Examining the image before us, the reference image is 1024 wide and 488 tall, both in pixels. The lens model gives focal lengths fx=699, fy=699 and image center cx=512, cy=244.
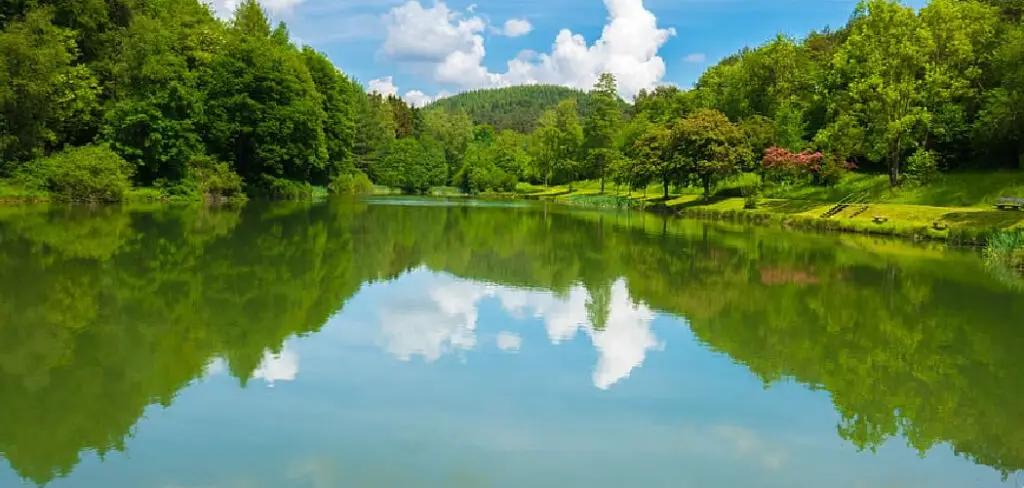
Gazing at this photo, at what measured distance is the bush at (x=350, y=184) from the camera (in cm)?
7286

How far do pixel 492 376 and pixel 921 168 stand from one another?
130ft

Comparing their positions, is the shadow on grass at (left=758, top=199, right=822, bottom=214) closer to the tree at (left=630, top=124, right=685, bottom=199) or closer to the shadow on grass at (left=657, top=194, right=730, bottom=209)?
the shadow on grass at (left=657, top=194, right=730, bottom=209)

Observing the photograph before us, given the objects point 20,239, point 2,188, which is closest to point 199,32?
point 2,188

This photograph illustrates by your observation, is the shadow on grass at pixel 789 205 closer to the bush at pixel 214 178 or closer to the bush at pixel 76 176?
the bush at pixel 214 178

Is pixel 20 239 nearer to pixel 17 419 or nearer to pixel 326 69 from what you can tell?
pixel 17 419

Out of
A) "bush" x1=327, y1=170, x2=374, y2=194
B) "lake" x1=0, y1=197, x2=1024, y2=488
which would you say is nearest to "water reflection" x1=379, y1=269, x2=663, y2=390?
"lake" x1=0, y1=197, x2=1024, y2=488

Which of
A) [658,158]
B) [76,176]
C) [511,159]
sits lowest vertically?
[76,176]

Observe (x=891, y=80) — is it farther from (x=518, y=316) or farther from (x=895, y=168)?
(x=518, y=316)

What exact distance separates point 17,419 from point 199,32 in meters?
56.3

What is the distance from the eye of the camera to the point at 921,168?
3975 cm

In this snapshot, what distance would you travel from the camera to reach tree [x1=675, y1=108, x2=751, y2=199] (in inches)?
1918

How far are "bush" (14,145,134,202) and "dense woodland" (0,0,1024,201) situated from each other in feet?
0.34

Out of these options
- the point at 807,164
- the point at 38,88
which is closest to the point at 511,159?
the point at 807,164

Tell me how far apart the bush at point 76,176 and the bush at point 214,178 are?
817 cm
